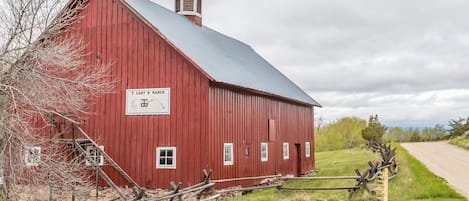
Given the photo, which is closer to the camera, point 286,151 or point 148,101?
point 148,101

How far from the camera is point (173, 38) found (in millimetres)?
17219

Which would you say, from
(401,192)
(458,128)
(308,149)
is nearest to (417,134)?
(458,128)

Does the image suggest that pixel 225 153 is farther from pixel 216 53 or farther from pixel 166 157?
pixel 216 53

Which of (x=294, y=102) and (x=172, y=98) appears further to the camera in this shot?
(x=294, y=102)

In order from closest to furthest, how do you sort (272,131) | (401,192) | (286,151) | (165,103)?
(401,192), (165,103), (272,131), (286,151)

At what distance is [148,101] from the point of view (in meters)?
17.0

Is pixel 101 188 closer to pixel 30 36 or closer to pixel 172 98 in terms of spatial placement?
pixel 172 98

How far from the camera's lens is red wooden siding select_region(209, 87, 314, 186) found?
54.9 ft

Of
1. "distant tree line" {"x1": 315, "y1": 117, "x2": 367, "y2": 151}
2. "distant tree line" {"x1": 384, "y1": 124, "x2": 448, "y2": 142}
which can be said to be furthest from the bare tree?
"distant tree line" {"x1": 384, "y1": 124, "x2": 448, "y2": 142}

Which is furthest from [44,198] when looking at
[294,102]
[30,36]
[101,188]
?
[294,102]

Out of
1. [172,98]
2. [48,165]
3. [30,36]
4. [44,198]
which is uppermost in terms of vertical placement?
[30,36]

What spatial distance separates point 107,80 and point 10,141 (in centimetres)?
644

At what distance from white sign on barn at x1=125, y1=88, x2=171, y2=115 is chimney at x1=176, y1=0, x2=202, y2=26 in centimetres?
651

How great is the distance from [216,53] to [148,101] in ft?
13.5
